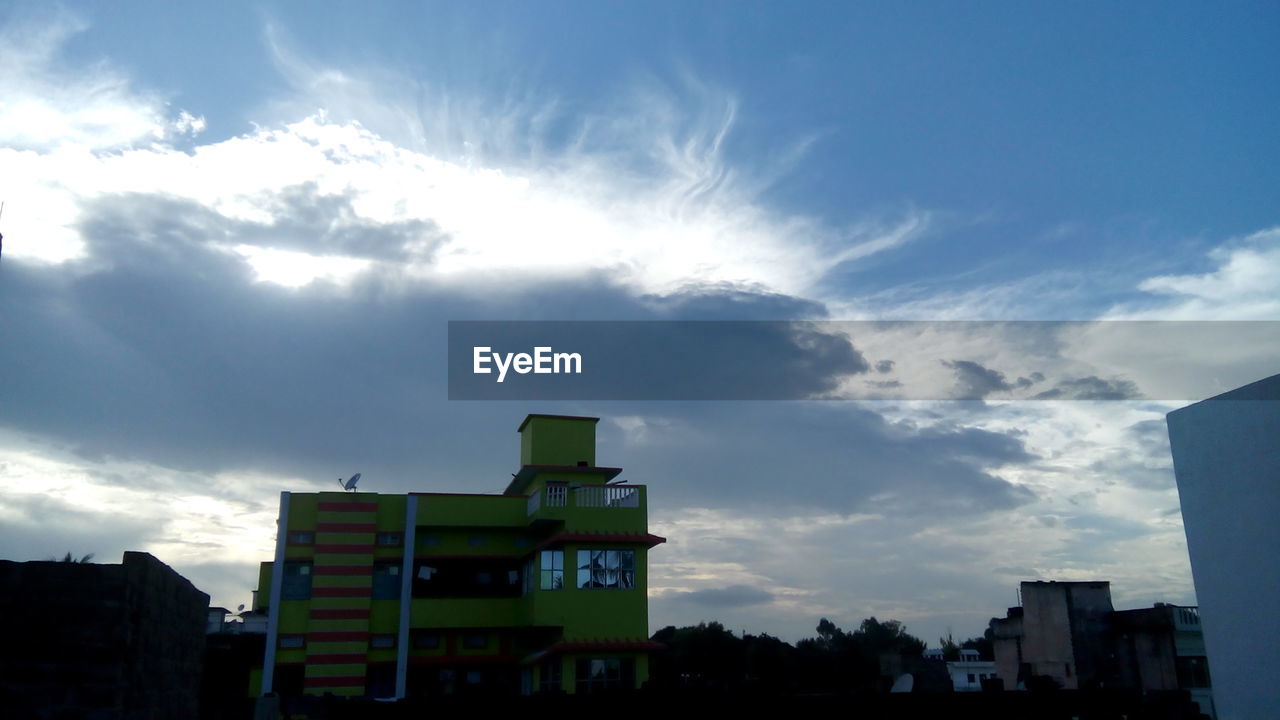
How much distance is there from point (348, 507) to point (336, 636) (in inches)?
181

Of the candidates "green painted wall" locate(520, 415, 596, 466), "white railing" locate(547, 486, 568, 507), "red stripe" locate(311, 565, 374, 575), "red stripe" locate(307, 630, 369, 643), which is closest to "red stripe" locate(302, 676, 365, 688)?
"red stripe" locate(307, 630, 369, 643)

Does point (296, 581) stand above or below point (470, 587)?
above

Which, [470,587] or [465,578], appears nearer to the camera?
[470,587]

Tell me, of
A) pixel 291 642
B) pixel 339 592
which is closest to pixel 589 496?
pixel 339 592

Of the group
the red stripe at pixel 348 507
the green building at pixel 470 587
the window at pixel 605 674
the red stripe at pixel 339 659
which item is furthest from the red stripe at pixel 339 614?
the window at pixel 605 674

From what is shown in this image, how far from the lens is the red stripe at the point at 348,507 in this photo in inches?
1331

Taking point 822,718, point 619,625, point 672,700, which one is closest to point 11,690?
point 672,700

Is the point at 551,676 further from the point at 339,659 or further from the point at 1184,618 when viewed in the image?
the point at 1184,618

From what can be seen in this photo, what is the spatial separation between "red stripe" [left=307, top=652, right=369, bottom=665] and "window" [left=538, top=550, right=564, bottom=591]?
23.6ft

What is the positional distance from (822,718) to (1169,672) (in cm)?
2811

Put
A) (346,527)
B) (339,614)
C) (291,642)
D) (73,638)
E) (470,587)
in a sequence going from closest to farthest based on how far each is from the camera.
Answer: (73,638) → (291,642) → (339,614) → (346,527) → (470,587)

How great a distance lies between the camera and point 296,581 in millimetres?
32969

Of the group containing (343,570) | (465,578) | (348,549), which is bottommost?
(465,578)

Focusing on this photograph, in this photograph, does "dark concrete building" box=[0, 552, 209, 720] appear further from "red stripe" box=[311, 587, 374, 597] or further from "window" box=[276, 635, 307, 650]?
"window" box=[276, 635, 307, 650]
